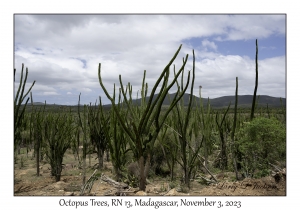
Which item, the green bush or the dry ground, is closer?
the dry ground

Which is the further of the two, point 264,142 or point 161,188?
point 161,188

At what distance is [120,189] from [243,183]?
2265 millimetres

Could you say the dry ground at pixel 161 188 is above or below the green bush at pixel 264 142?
below

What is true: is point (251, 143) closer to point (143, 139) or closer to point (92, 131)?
point (143, 139)

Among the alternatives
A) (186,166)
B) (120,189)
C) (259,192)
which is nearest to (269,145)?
(259,192)

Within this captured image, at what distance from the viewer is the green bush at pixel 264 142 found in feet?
15.9

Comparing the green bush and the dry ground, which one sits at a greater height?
the green bush

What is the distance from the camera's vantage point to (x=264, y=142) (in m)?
4.96

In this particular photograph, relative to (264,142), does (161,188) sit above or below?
below

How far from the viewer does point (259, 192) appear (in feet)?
13.5

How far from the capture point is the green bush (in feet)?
15.9

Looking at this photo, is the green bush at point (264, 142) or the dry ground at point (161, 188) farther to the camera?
the green bush at point (264, 142)
